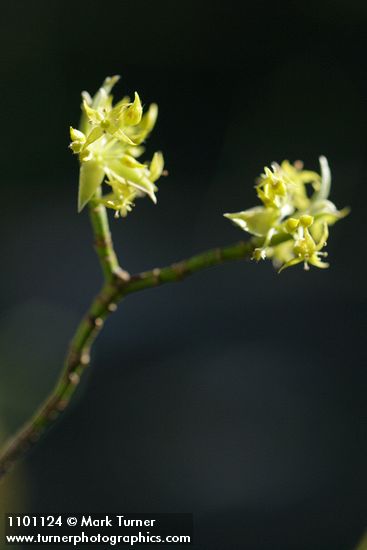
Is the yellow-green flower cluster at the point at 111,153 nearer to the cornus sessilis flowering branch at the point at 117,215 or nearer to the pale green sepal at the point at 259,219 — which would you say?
the cornus sessilis flowering branch at the point at 117,215

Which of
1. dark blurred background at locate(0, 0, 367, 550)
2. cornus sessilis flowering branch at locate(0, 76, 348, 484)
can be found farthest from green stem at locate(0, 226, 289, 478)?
dark blurred background at locate(0, 0, 367, 550)

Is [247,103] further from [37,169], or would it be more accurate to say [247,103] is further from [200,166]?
[37,169]

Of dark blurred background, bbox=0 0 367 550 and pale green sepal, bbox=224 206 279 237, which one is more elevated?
dark blurred background, bbox=0 0 367 550

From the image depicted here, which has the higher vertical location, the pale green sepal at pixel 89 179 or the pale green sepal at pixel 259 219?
the pale green sepal at pixel 89 179

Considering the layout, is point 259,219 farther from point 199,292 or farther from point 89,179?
point 199,292

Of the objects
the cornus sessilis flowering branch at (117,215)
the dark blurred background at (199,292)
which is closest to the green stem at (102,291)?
the cornus sessilis flowering branch at (117,215)

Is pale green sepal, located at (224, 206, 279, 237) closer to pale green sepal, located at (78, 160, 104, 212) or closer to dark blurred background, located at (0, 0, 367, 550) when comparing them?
pale green sepal, located at (78, 160, 104, 212)
